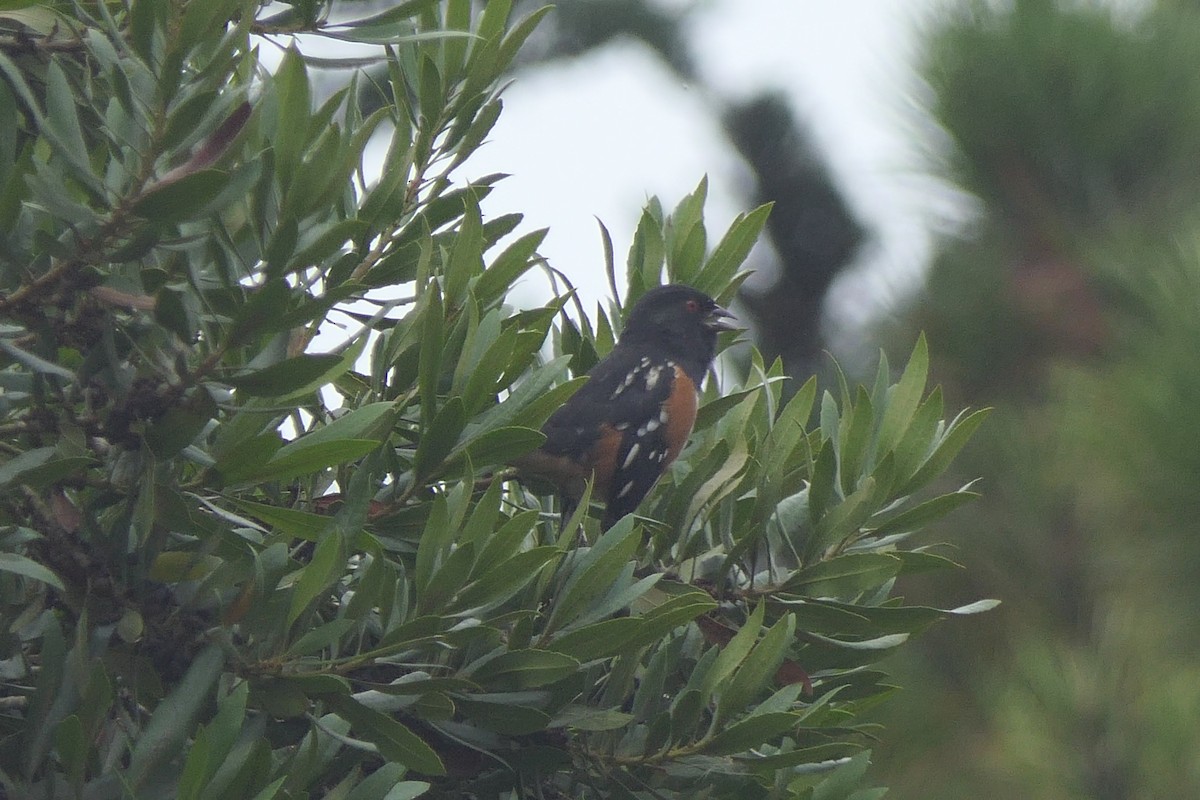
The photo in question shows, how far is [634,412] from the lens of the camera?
2373 mm

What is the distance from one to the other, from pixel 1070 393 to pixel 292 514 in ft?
10.3

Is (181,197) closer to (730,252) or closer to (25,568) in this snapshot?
(25,568)

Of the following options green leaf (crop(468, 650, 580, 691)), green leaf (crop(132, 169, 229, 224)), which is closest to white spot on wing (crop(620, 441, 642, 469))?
green leaf (crop(468, 650, 580, 691))

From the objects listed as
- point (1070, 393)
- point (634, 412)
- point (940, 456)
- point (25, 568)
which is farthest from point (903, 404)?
point (1070, 393)

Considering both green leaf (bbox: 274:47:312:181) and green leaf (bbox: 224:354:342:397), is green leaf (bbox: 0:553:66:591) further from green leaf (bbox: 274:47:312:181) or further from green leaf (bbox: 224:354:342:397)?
green leaf (bbox: 274:47:312:181)

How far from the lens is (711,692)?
1.28 metres

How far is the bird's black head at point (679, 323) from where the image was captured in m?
1.97

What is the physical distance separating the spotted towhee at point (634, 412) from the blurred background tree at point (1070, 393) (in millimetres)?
1581

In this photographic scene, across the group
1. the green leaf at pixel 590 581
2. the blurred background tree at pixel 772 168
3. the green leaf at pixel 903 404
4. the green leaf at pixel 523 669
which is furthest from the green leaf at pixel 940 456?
the blurred background tree at pixel 772 168

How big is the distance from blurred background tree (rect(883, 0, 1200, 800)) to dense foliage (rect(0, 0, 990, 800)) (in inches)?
89.5

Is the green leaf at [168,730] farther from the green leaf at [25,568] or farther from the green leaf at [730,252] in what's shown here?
the green leaf at [730,252]

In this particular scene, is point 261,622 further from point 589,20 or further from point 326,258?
point 589,20

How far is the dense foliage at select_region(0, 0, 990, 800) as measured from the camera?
1042 millimetres

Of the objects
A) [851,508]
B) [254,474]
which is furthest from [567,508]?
[254,474]
